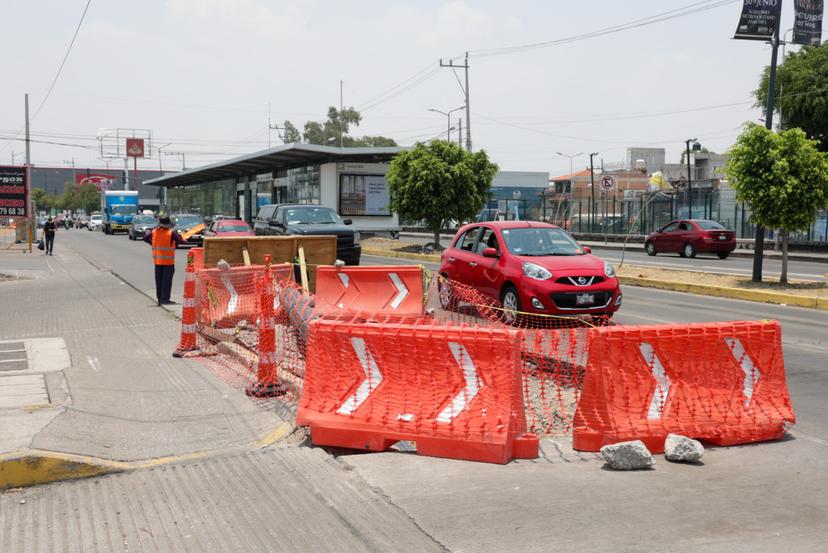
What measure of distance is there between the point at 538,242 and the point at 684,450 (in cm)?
703

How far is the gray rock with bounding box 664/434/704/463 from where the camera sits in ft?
19.9

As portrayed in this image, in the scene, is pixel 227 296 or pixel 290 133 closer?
pixel 227 296

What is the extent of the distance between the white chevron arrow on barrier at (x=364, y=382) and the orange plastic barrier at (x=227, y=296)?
18.7 feet

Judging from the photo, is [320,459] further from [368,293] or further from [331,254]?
[331,254]

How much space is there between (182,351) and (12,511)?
5.30m

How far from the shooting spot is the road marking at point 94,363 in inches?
363

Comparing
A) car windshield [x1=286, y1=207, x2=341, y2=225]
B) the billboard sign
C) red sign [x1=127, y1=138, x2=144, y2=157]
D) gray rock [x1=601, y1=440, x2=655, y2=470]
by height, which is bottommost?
gray rock [x1=601, y1=440, x2=655, y2=470]

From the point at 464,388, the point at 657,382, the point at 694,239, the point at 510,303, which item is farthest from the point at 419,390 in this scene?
the point at 694,239

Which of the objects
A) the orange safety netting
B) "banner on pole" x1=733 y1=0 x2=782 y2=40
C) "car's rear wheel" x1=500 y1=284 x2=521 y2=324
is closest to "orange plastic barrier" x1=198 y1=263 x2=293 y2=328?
"car's rear wheel" x1=500 y1=284 x2=521 y2=324

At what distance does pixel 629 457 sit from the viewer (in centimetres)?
591

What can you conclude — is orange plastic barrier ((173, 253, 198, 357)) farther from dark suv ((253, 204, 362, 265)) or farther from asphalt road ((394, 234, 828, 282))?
asphalt road ((394, 234, 828, 282))

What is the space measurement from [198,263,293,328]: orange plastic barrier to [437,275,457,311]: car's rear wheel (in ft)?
11.0

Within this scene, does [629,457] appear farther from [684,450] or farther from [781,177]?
[781,177]

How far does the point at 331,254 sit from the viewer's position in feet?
56.3
